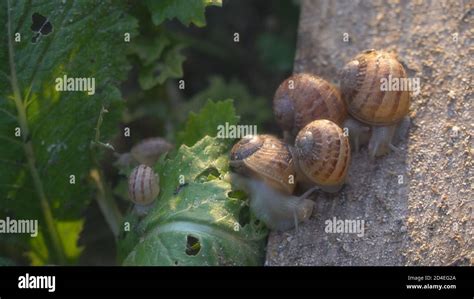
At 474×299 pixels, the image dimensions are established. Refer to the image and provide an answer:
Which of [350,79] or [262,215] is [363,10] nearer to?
[350,79]

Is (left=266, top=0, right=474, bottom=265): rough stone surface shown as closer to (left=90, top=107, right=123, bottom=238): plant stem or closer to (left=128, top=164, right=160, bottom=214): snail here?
(left=128, top=164, right=160, bottom=214): snail

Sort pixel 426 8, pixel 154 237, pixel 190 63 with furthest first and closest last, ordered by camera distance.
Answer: pixel 190 63, pixel 426 8, pixel 154 237

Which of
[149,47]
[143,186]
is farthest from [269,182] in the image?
[149,47]

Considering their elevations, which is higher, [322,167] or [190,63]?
[190,63]

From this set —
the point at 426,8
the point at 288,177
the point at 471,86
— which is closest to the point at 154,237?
the point at 288,177

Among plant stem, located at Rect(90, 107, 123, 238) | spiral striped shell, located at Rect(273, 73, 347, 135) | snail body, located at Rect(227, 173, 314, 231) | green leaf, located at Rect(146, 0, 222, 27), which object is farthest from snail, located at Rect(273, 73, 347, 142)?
plant stem, located at Rect(90, 107, 123, 238)

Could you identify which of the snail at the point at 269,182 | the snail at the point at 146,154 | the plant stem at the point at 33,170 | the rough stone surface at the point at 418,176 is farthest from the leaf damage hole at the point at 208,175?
the plant stem at the point at 33,170
